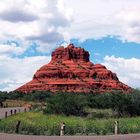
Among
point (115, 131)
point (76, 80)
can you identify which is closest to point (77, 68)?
point (76, 80)

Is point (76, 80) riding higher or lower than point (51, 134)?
higher

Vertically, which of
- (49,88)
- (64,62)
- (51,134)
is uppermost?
Result: (64,62)

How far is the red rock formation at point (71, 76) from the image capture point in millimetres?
175750

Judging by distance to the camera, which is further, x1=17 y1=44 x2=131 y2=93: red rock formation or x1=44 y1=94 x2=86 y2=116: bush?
x1=17 y1=44 x2=131 y2=93: red rock formation

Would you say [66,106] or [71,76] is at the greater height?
[71,76]

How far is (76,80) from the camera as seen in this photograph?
180 meters

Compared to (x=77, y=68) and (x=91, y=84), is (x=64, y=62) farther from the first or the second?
(x=91, y=84)

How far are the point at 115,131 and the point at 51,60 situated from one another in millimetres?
173431

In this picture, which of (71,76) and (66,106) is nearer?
(66,106)

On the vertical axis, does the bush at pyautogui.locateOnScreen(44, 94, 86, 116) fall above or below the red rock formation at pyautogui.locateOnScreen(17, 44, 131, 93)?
below

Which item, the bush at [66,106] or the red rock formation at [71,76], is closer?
the bush at [66,106]

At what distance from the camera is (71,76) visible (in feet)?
599

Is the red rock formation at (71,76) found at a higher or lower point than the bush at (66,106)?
higher

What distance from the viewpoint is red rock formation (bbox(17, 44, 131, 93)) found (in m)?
176
